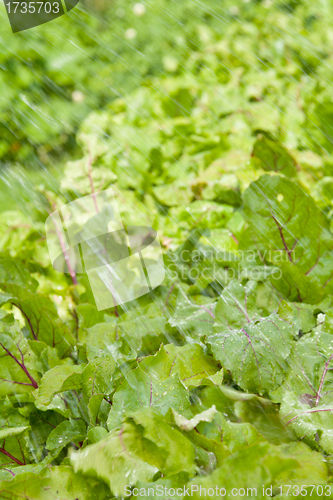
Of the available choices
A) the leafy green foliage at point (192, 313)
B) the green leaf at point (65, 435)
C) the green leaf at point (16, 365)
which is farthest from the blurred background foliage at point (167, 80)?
the green leaf at point (65, 435)

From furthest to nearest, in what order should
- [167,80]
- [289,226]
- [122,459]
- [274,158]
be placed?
[167,80] → [274,158] → [289,226] → [122,459]

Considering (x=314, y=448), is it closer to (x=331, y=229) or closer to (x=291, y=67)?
(x=331, y=229)

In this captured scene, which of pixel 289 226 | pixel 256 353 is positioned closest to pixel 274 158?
pixel 289 226

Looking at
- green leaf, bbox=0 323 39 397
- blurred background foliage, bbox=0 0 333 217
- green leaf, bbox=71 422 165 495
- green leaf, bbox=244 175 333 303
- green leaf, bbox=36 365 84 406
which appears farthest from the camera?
blurred background foliage, bbox=0 0 333 217

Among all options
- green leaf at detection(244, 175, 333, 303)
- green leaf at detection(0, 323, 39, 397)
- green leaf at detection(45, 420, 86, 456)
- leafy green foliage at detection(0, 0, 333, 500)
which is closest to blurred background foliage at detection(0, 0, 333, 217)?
leafy green foliage at detection(0, 0, 333, 500)

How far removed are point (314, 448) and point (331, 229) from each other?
0.59 meters

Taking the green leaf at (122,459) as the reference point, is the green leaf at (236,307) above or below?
above

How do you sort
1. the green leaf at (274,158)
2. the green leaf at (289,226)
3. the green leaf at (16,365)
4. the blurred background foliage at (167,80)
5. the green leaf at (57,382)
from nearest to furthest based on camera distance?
the green leaf at (57,382) < the green leaf at (16,365) < the green leaf at (289,226) < the green leaf at (274,158) < the blurred background foliage at (167,80)

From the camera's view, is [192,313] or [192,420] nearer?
[192,420]

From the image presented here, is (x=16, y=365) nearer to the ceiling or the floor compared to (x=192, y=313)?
nearer to the floor

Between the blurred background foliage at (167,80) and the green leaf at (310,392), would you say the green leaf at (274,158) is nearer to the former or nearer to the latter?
the blurred background foliage at (167,80)

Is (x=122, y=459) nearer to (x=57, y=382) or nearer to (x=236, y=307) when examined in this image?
(x=57, y=382)

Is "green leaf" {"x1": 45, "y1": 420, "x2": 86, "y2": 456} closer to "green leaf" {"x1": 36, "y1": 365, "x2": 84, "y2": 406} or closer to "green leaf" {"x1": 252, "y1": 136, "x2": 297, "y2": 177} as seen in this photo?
"green leaf" {"x1": 36, "y1": 365, "x2": 84, "y2": 406}

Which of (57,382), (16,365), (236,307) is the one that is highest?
(236,307)
